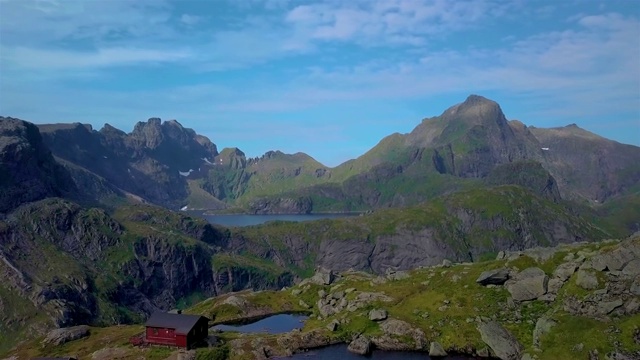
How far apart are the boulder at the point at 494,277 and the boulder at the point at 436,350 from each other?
20.8 metres

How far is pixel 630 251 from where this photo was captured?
97062 millimetres

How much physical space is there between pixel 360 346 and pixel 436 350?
1380cm

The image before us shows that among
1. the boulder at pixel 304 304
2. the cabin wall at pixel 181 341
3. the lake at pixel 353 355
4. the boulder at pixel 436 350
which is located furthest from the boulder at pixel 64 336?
the boulder at pixel 436 350

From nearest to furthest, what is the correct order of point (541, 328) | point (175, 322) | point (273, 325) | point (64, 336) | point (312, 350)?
point (541, 328) < point (175, 322) < point (312, 350) < point (64, 336) < point (273, 325)

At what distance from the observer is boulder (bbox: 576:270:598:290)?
9394cm

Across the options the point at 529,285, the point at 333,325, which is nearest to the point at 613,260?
the point at 529,285

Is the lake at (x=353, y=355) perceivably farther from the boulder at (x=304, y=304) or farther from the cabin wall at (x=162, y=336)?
the boulder at (x=304, y=304)

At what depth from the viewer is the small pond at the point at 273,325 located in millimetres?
121838

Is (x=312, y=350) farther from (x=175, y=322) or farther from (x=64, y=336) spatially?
(x=64, y=336)

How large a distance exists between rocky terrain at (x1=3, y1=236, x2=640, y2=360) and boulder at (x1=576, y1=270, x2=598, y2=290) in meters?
0.17

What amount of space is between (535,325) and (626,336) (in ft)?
55.0

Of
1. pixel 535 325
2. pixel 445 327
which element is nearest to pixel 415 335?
pixel 445 327

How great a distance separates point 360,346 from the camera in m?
98.9

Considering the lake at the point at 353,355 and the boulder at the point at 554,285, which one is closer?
the lake at the point at 353,355
